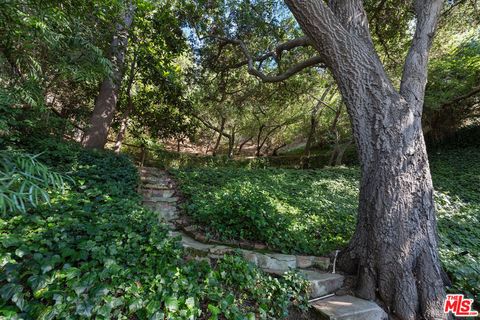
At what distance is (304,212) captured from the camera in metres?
3.76

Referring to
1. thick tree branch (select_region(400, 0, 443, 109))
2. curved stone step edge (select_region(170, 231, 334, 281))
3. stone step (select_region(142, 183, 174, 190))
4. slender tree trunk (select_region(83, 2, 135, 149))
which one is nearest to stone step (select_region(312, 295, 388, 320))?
curved stone step edge (select_region(170, 231, 334, 281))

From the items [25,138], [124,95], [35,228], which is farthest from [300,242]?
[124,95]

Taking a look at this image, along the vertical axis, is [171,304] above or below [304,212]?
below

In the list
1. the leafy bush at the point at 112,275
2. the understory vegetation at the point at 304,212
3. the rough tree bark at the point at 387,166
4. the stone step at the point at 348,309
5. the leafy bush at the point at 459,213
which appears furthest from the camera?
the understory vegetation at the point at 304,212

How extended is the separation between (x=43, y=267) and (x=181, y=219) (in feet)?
6.77

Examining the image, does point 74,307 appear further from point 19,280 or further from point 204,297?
point 204,297

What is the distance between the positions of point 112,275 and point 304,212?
294 cm

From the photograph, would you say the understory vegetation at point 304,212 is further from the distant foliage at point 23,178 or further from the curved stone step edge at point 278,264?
the distant foliage at point 23,178

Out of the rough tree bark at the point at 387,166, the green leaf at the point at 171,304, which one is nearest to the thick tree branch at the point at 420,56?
the rough tree bark at the point at 387,166

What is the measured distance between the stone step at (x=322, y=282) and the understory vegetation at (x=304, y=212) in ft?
1.20

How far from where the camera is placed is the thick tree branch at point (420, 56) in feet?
8.35

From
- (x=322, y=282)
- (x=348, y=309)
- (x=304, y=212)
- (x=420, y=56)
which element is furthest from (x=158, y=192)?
(x=420, y=56)

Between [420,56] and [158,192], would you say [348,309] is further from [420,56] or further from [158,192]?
[158,192]

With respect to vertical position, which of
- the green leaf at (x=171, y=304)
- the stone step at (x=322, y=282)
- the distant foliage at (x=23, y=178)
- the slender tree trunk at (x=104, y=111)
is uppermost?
the slender tree trunk at (x=104, y=111)
